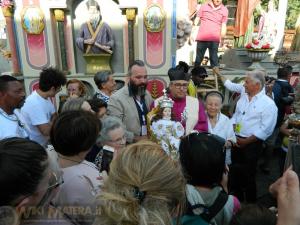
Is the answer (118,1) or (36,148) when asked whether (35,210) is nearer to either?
(36,148)

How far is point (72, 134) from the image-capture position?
146 centimetres

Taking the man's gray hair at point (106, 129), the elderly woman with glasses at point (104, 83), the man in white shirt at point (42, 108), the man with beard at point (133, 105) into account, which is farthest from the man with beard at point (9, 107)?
the elderly woman with glasses at point (104, 83)

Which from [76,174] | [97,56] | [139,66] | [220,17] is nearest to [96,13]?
[97,56]

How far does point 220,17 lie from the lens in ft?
18.7

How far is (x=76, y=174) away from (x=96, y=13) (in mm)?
5325

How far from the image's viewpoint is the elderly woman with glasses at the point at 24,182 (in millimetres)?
826

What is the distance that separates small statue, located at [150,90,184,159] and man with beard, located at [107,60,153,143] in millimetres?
313

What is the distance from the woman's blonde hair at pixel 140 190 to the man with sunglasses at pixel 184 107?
1.50 meters

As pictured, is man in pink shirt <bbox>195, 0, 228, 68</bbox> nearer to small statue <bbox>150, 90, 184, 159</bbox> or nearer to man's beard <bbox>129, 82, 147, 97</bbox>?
man's beard <bbox>129, 82, 147, 97</bbox>

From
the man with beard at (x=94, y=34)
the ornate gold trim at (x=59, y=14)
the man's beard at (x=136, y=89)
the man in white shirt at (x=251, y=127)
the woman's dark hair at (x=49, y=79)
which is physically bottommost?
the man in white shirt at (x=251, y=127)

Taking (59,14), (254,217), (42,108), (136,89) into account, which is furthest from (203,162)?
(59,14)

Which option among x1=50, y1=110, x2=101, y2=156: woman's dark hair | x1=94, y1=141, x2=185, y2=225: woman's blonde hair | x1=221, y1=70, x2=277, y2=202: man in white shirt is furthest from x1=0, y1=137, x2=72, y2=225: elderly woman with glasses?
x1=221, y1=70, x2=277, y2=202: man in white shirt

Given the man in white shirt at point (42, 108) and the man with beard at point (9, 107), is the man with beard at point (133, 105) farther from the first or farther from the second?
the man with beard at point (9, 107)

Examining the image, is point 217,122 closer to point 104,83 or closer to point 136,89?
point 136,89
